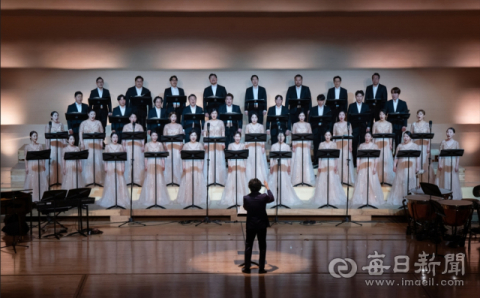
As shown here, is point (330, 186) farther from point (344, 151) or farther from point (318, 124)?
point (318, 124)

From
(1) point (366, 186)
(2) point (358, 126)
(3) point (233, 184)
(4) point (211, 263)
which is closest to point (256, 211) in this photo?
(4) point (211, 263)

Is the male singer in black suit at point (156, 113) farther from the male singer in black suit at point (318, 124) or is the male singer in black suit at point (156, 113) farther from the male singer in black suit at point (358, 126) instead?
the male singer in black suit at point (358, 126)

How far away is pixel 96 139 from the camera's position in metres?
10.7

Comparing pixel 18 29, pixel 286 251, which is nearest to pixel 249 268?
pixel 286 251

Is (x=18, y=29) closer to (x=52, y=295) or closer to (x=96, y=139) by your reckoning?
(x=96, y=139)

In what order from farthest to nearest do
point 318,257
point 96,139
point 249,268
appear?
point 96,139 < point 318,257 < point 249,268

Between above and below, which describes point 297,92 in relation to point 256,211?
above

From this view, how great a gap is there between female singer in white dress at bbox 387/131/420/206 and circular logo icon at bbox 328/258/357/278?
291 centimetres

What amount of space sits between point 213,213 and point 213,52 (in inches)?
233

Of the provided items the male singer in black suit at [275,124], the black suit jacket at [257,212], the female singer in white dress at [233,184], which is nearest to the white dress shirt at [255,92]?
the male singer in black suit at [275,124]

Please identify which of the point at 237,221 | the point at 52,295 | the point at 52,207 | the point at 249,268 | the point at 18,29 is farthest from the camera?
the point at 18,29

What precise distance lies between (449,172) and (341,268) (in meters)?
4.17

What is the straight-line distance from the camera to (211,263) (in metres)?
7.25

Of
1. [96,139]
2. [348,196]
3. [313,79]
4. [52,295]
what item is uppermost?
[313,79]
